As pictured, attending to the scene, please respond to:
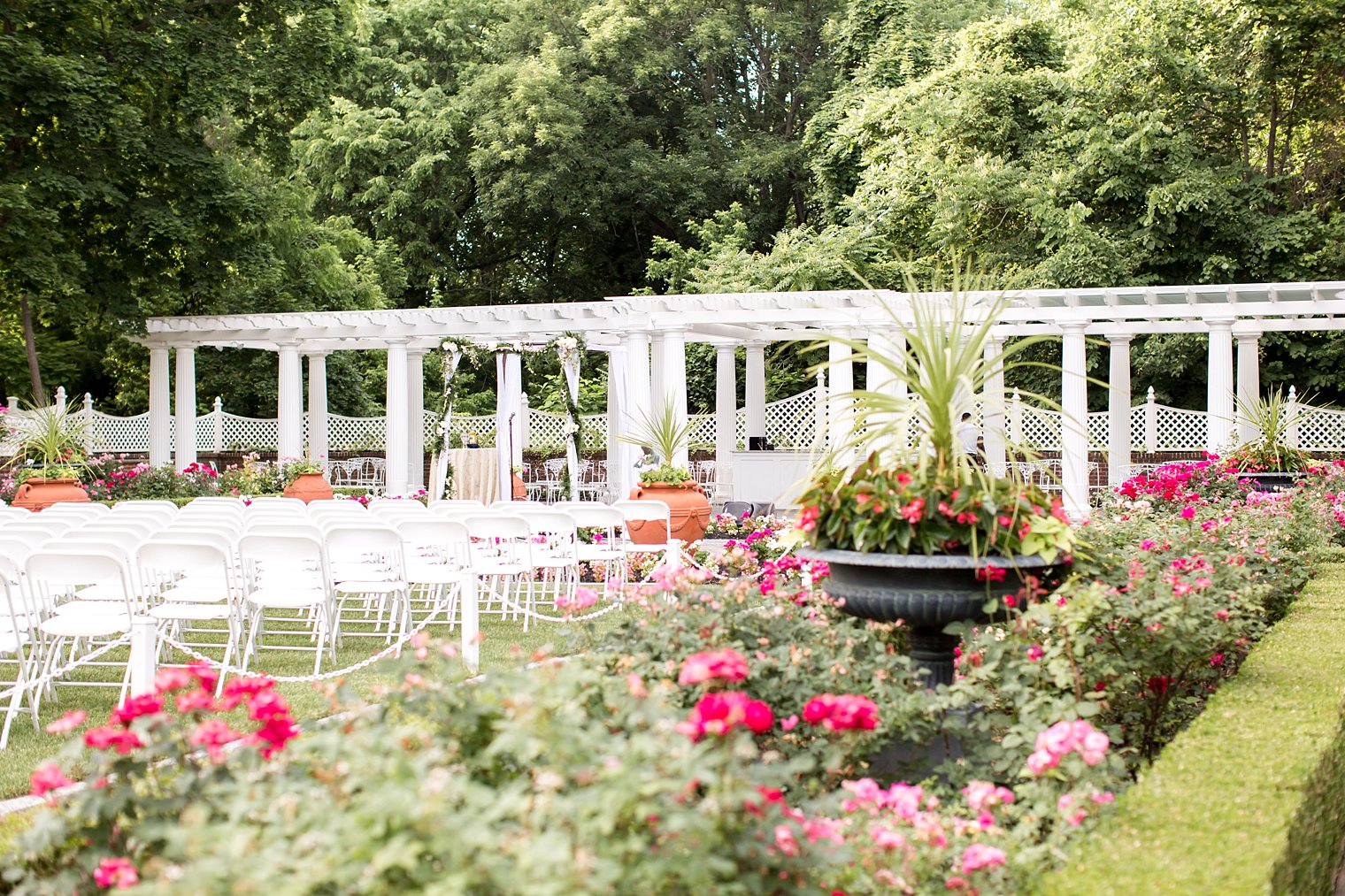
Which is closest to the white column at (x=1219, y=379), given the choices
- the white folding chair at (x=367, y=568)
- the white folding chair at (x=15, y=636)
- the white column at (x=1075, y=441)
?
the white column at (x=1075, y=441)

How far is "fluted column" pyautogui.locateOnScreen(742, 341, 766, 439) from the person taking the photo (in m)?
19.6

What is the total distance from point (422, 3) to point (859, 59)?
1051 cm

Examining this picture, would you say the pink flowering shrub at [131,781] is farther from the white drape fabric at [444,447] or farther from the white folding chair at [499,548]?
the white drape fabric at [444,447]

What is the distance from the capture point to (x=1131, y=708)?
480 centimetres

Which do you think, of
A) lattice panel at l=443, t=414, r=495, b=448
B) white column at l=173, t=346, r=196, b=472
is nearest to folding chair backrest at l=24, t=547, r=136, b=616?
lattice panel at l=443, t=414, r=495, b=448

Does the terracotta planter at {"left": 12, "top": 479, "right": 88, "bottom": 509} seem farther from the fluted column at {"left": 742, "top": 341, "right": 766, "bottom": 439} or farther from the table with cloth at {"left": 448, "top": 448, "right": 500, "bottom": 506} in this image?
the fluted column at {"left": 742, "top": 341, "right": 766, "bottom": 439}

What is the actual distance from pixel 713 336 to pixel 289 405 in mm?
6597

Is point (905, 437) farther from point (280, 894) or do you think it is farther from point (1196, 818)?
point (280, 894)

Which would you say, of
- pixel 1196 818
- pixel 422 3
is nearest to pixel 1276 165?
pixel 422 3

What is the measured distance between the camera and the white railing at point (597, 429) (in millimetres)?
20594

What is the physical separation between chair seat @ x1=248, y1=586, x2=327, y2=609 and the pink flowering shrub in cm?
407

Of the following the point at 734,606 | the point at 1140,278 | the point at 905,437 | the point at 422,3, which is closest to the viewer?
the point at 734,606

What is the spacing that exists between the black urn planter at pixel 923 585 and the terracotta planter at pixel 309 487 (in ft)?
41.6

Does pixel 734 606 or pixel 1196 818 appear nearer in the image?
pixel 1196 818
